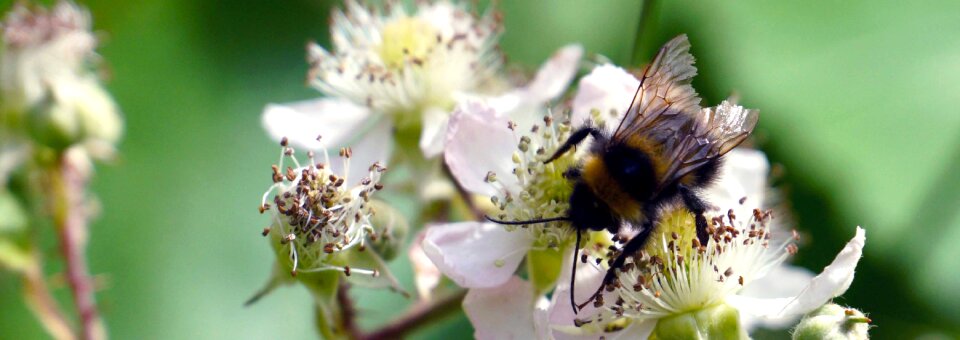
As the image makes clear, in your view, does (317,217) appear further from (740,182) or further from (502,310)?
(740,182)

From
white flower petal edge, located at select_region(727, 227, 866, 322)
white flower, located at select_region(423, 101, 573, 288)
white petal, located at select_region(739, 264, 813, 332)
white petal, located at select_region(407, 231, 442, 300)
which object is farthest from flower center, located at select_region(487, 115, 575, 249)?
white petal, located at select_region(739, 264, 813, 332)

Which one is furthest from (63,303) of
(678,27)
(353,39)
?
(678,27)

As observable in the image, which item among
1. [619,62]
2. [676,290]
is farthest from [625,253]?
[619,62]

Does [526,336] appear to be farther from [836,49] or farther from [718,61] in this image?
[836,49]

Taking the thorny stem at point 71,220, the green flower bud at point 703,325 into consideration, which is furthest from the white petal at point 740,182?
the thorny stem at point 71,220

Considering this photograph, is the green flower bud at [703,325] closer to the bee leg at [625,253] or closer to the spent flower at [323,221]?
the bee leg at [625,253]
